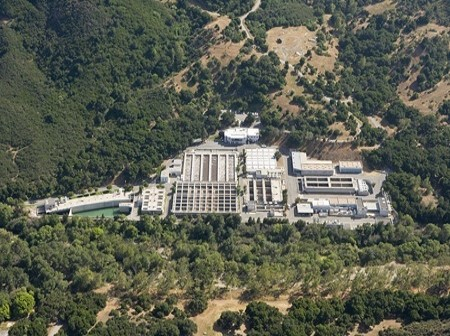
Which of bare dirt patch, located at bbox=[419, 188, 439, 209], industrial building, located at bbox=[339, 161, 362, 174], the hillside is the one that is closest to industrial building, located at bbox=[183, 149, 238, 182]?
the hillside

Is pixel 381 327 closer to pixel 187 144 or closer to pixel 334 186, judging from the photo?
pixel 334 186

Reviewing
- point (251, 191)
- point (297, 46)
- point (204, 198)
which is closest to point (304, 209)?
point (251, 191)

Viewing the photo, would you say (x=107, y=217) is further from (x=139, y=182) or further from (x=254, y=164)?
(x=254, y=164)

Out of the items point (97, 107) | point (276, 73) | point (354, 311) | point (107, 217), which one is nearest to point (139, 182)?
point (107, 217)

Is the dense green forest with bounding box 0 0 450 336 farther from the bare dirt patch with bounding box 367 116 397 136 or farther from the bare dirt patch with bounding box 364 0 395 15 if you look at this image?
the bare dirt patch with bounding box 364 0 395 15

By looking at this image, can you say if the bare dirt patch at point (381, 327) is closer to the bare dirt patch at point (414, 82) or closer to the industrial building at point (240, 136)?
the industrial building at point (240, 136)

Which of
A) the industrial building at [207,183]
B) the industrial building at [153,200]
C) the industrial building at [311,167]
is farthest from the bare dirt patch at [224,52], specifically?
the industrial building at [153,200]
